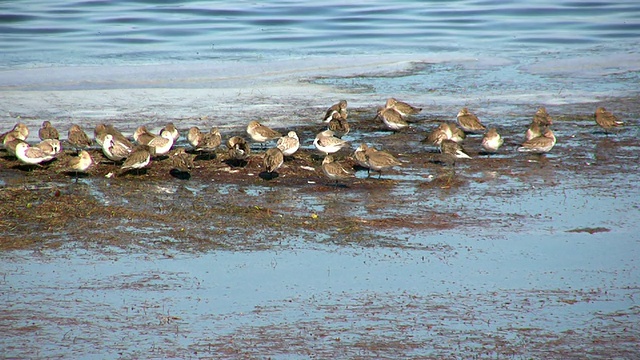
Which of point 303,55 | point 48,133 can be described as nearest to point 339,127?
point 48,133

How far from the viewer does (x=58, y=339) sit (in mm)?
7523

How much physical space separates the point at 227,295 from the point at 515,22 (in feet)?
99.5

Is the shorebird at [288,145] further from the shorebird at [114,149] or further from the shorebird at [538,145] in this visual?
the shorebird at [538,145]

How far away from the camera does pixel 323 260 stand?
959cm

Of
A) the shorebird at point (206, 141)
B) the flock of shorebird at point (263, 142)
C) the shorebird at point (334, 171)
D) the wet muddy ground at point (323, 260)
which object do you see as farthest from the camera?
the shorebird at point (206, 141)

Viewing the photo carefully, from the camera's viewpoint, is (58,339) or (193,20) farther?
(193,20)

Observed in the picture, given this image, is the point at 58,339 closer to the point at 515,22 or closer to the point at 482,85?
the point at 482,85

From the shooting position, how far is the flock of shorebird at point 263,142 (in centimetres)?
1302

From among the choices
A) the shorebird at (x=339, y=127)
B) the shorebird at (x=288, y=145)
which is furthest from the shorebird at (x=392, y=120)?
the shorebird at (x=288, y=145)

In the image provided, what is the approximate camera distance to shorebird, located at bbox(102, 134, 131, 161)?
1340cm

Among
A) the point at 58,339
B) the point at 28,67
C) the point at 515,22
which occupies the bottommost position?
the point at 58,339

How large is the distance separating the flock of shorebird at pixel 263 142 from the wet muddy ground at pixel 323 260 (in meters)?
0.25

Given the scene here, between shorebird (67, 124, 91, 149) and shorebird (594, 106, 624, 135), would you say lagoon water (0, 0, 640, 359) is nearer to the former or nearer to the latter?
shorebird (594, 106, 624, 135)

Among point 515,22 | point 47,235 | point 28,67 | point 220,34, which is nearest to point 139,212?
point 47,235
